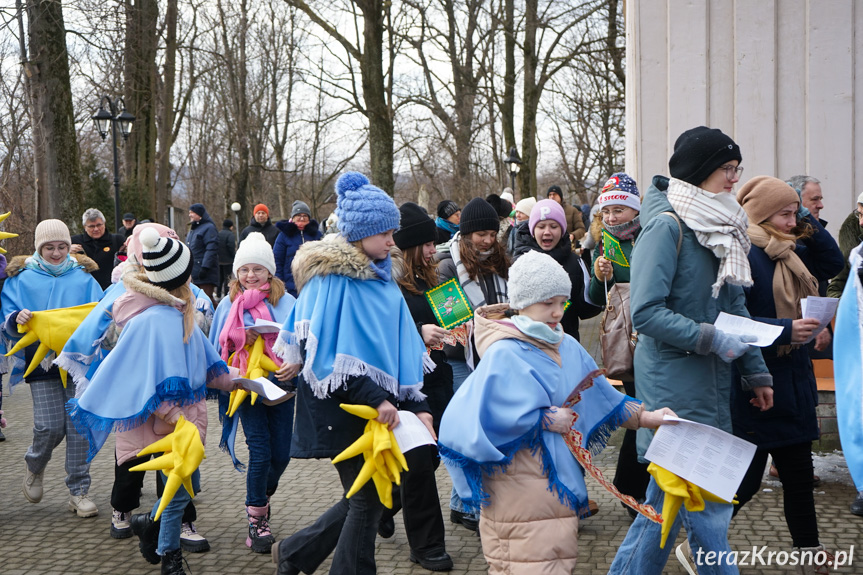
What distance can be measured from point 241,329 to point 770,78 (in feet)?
15.4

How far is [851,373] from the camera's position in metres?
2.59

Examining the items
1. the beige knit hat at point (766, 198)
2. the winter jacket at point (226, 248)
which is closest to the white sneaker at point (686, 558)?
the beige knit hat at point (766, 198)

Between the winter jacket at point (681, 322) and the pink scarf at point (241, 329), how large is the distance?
2.30m

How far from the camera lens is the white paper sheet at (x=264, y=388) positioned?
166 inches

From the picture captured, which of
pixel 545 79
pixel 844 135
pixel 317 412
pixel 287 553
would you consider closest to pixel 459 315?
pixel 317 412

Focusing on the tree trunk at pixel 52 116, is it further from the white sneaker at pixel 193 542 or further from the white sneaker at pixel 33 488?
the white sneaker at pixel 193 542

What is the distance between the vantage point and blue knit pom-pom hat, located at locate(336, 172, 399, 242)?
389cm

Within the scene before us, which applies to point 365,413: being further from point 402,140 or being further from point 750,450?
point 402,140

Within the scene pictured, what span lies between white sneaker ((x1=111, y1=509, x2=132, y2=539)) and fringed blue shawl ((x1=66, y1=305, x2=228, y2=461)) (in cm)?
101

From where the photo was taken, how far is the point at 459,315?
192 inches

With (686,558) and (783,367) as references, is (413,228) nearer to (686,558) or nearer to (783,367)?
(783,367)

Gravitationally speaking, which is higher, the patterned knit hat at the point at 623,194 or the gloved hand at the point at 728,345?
the patterned knit hat at the point at 623,194

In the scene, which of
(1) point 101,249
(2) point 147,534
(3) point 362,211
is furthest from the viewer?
(1) point 101,249

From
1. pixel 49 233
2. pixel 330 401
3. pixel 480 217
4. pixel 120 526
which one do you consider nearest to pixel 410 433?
pixel 330 401
